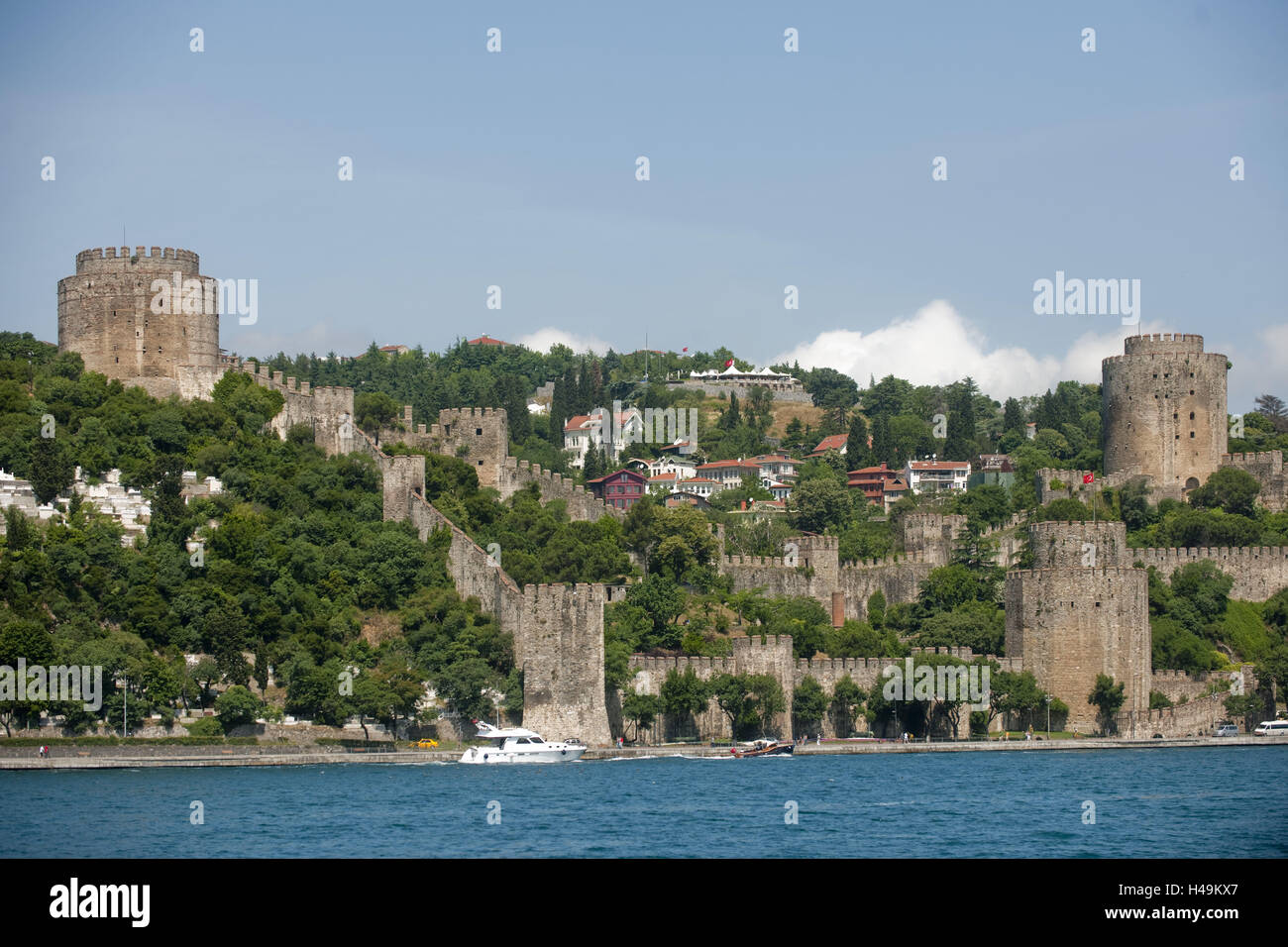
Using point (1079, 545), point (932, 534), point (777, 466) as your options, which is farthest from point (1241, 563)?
point (777, 466)

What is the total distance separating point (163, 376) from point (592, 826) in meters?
32.4

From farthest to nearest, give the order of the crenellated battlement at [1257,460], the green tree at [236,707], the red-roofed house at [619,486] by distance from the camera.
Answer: the red-roofed house at [619,486] < the crenellated battlement at [1257,460] < the green tree at [236,707]

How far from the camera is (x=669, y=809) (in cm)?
3662

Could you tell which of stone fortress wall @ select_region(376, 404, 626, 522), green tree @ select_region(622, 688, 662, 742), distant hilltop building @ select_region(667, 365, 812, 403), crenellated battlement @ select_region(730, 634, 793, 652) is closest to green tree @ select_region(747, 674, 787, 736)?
crenellated battlement @ select_region(730, 634, 793, 652)

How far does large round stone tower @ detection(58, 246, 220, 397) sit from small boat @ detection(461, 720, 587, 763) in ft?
65.6

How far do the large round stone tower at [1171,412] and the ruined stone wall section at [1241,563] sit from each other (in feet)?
30.9

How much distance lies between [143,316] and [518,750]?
2283 cm

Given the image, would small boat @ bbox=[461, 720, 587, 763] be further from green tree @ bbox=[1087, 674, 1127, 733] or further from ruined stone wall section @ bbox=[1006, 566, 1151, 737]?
green tree @ bbox=[1087, 674, 1127, 733]

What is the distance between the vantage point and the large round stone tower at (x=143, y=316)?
197 ft

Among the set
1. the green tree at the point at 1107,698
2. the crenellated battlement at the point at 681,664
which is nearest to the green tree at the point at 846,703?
the crenellated battlement at the point at 681,664

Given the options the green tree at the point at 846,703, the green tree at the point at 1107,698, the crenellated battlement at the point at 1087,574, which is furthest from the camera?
the crenellated battlement at the point at 1087,574

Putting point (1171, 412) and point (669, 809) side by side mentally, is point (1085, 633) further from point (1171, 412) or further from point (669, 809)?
point (669, 809)

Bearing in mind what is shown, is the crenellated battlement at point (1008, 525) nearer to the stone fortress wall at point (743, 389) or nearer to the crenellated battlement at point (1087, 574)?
the crenellated battlement at point (1087, 574)
